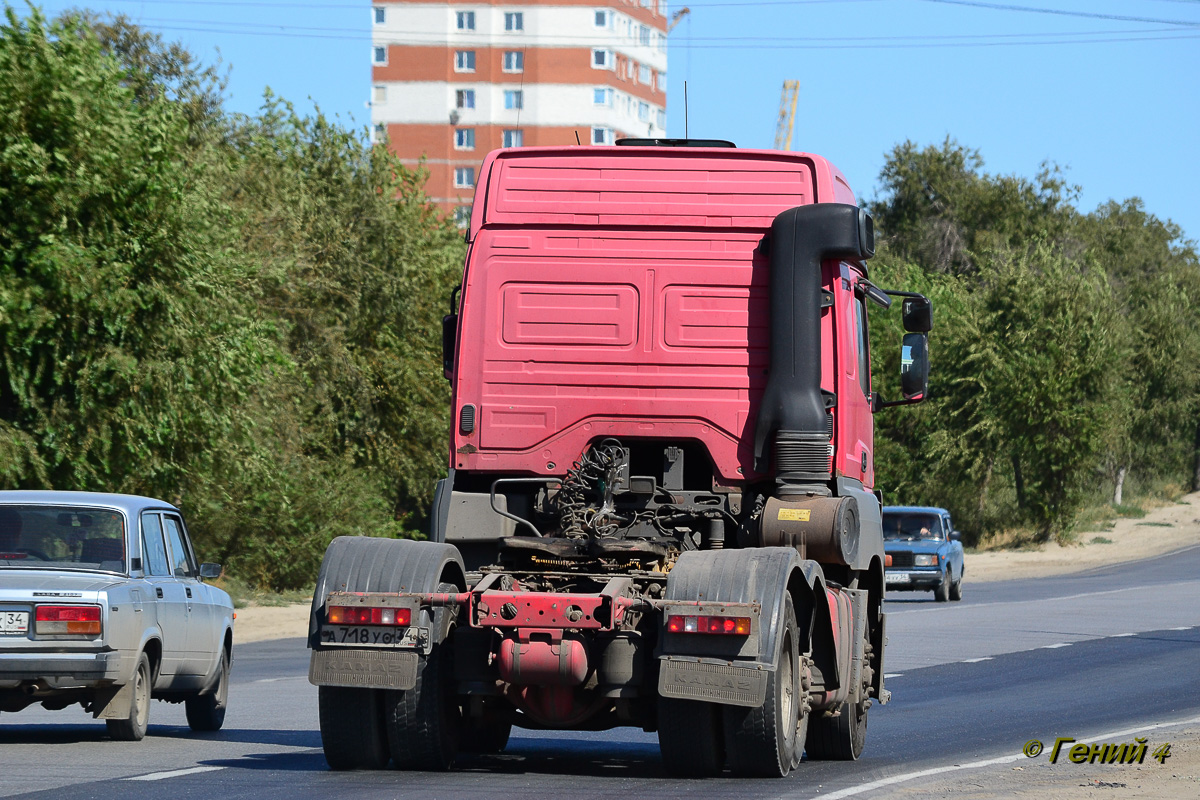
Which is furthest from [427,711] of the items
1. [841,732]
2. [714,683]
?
[841,732]

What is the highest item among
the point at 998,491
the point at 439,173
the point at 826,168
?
the point at 439,173

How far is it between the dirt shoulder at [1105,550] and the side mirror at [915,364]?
71.9ft

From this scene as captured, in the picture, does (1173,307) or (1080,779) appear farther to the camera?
(1173,307)

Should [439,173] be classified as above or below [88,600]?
above

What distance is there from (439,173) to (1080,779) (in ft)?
385

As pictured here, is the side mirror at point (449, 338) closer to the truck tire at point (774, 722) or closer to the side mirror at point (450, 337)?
the side mirror at point (450, 337)

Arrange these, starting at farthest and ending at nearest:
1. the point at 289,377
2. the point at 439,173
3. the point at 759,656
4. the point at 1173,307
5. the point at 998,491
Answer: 1. the point at 439,173
2. the point at 1173,307
3. the point at 998,491
4. the point at 289,377
5. the point at 759,656

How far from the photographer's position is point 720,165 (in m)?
11.0

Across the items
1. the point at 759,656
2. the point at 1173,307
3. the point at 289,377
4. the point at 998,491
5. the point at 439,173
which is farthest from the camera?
the point at 439,173

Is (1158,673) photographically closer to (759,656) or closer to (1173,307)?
(759,656)

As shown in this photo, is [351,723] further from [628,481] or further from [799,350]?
[799,350]

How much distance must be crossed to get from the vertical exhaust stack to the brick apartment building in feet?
374

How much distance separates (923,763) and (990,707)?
4.73m

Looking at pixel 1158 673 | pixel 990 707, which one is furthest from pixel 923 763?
pixel 1158 673
